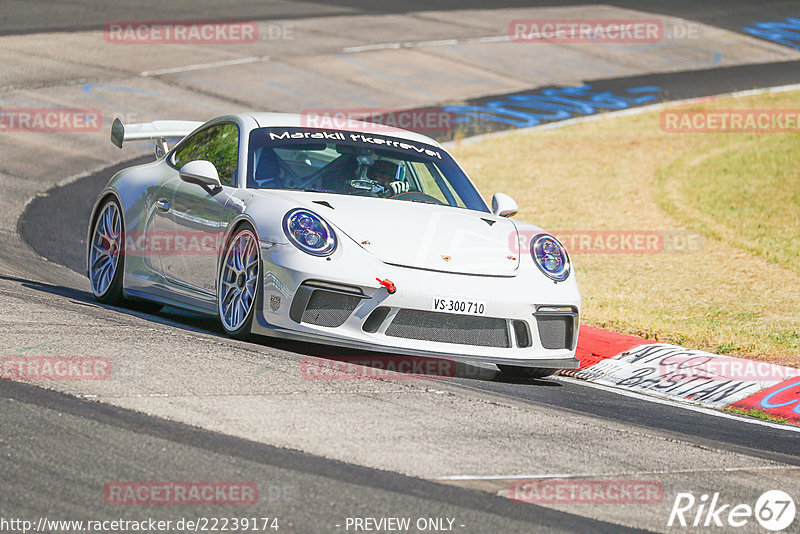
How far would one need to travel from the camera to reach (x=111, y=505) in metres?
4.25

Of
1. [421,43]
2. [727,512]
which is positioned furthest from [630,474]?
[421,43]

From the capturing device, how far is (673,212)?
15.7m

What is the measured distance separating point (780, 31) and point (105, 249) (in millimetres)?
27558

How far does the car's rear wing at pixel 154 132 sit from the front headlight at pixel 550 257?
2.96m

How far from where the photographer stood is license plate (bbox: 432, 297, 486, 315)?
6918mm

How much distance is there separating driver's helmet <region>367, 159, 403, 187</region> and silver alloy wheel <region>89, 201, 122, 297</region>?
1.91 m

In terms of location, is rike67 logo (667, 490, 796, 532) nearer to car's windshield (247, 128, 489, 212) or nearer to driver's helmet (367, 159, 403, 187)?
car's windshield (247, 128, 489, 212)

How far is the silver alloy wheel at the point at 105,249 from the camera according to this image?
8.88 metres

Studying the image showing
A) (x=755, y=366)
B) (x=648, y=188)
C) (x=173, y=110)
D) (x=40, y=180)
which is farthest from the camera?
(x=173, y=110)

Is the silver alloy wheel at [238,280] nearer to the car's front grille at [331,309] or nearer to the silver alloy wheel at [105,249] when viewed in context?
the car's front grille at [331,309]

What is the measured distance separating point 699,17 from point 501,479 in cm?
3069

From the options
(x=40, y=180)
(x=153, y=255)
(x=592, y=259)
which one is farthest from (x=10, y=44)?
(x=153, y=255)

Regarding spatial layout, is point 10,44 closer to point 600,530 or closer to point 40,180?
point 40,180

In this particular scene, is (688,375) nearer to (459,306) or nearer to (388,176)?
(459,306)
